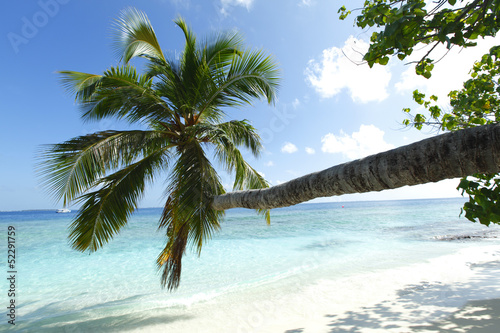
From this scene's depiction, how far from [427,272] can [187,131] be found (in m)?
7.32

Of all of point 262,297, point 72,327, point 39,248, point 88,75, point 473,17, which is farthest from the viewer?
point 39,248

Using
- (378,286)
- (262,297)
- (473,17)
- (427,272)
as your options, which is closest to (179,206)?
(262,297)

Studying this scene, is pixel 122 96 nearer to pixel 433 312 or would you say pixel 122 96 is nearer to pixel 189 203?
pixel 189 203

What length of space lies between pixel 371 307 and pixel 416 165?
14.1ft

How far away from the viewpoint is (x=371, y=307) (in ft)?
15.8

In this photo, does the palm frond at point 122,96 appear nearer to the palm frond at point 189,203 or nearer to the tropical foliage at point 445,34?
the palm frond at point 189,203

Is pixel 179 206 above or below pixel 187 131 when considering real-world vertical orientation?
below

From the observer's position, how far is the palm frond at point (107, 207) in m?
3.99

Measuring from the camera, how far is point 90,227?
3.98 m

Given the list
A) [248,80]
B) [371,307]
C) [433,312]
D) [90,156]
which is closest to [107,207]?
[90,156]

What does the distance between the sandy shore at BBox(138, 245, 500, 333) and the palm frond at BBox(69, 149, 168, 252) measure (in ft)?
6.96

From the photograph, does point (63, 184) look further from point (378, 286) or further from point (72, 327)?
point (378, 286)

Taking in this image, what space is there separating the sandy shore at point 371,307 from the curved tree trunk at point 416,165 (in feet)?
9.68

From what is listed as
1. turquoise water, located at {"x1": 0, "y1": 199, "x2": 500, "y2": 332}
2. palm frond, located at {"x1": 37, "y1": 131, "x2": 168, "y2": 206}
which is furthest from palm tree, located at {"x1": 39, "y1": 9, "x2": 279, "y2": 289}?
turquoise water, located at {"x1": 0, "y1": 199, "x2": 500, "y2": 332}
